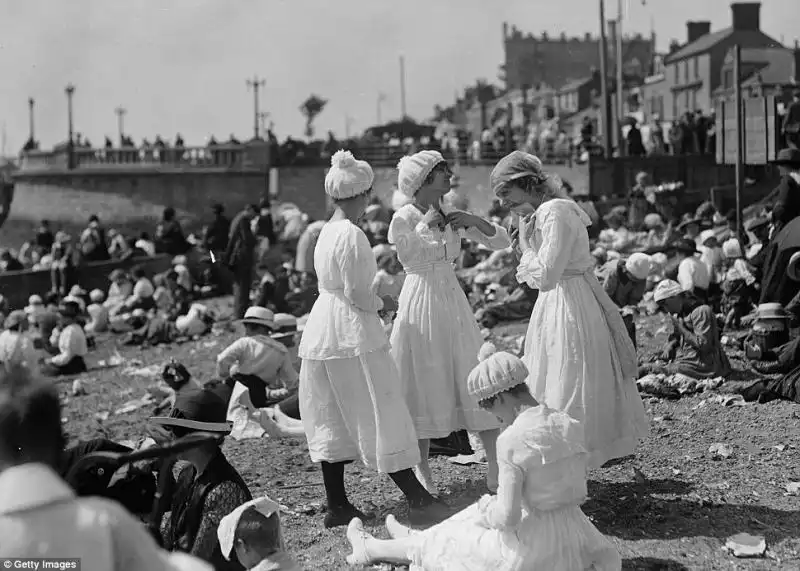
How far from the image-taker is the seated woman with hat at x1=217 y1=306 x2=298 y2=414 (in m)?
10.5

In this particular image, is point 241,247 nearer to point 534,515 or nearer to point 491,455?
point 491,455

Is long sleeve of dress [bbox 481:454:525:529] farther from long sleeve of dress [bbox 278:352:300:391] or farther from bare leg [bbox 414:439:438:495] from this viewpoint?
long sleeve of dress [bbox 278:352:300:391]

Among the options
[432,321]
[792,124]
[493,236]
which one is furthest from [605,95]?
[432,321]

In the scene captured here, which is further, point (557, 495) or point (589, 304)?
point (589, 304)

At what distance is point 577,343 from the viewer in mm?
6355

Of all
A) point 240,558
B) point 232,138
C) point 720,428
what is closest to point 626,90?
point 232,138

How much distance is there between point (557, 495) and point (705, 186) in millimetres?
24471

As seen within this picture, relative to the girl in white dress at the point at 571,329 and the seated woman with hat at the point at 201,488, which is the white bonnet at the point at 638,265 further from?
the seated woman with hat at the point at 201,488

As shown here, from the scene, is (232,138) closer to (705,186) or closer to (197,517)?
(705,186)

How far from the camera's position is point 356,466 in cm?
805

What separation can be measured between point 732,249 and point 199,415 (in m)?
10.7

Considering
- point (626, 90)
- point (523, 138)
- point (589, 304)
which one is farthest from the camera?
point (626, 90)

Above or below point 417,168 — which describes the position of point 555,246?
below

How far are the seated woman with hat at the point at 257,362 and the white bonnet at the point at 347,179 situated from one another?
4121 millimetres
